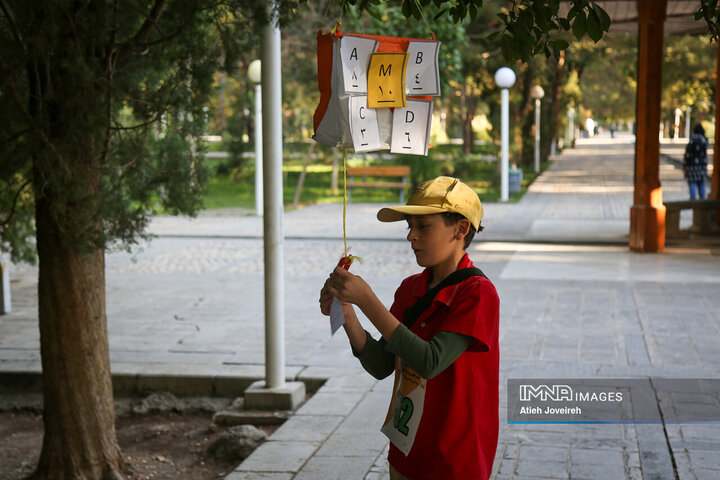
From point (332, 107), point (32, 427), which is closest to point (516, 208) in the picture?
point (32, 427)

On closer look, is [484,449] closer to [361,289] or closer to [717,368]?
[361,289]

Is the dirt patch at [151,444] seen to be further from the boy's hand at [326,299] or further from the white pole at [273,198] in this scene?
the boy's hand at [326,299]

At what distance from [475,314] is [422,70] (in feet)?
3.63

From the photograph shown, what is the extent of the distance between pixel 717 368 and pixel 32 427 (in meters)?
5.25

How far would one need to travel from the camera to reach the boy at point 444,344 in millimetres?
2777

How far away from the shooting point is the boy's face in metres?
2.88

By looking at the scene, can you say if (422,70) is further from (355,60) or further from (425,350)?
(425,350)

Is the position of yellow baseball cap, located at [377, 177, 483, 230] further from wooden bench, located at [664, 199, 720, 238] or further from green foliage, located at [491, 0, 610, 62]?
wooden bench, located at [664, 199, 720, 238]

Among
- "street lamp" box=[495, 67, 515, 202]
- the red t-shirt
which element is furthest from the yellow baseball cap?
"street lamp" box=[495, 67, 515, 202]

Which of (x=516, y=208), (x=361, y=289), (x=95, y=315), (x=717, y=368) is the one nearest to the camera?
(x=361, y=289)

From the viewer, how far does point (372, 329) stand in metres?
8.73

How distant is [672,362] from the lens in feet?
24.0

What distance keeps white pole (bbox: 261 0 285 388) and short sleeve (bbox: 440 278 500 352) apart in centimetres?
354

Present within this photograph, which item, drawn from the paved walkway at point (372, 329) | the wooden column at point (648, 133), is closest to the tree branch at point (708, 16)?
the paved walkway at point (372, 329)
